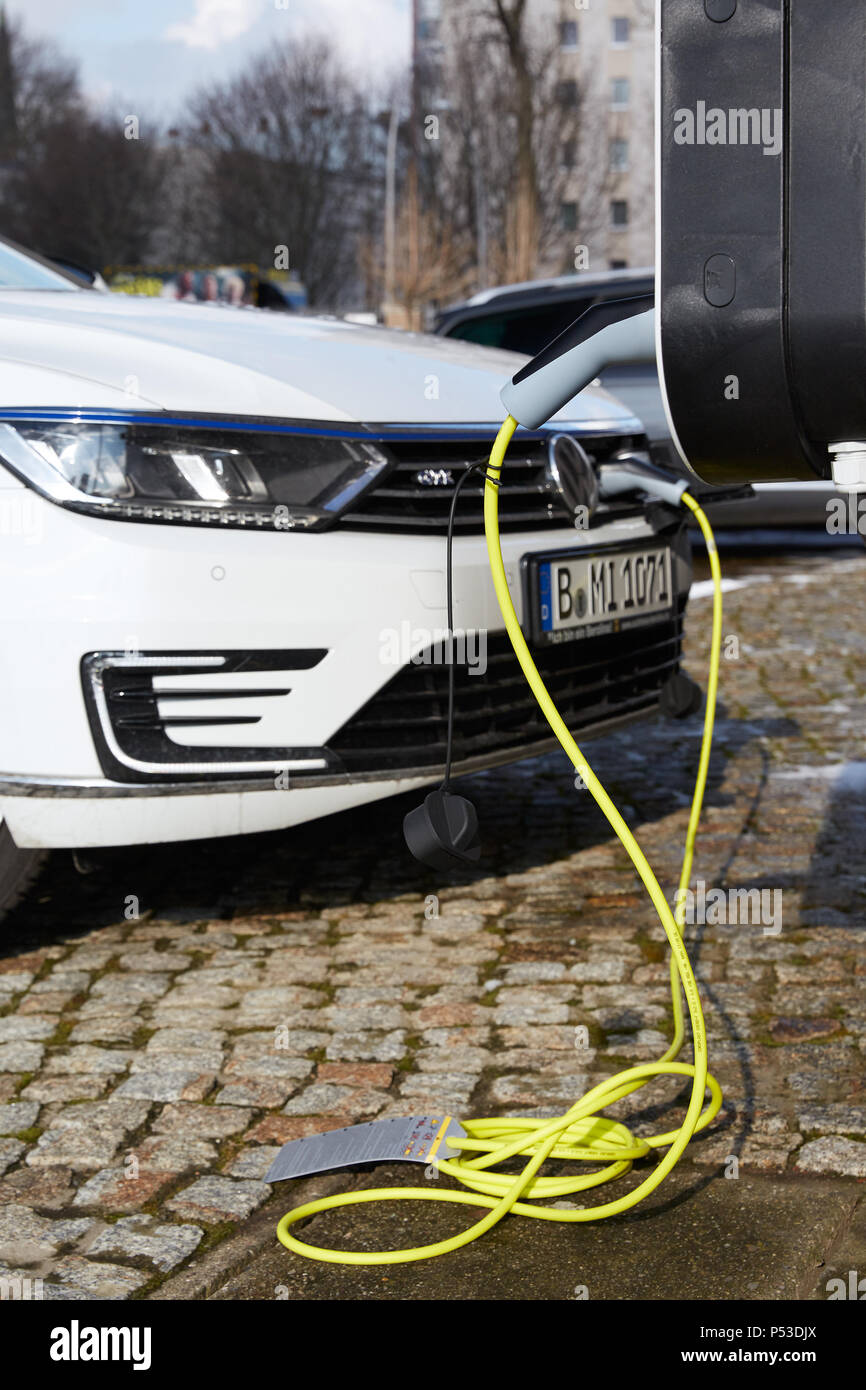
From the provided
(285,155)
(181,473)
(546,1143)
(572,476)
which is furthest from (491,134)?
(546,1143)

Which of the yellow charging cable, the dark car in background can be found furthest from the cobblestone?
the dark car in background

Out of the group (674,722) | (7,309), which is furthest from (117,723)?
(674,722)

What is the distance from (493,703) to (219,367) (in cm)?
88

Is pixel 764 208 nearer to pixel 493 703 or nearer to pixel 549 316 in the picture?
pixel 493 703

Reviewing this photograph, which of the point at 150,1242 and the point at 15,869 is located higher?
the point at 15,869

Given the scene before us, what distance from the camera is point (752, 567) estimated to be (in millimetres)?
9906

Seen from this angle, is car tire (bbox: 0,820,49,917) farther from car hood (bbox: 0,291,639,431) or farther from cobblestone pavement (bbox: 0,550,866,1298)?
car hood (bbox: 0,291,639,431)

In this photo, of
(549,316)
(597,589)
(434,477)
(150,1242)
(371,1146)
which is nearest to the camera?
(150,1242)

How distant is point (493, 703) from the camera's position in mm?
3277

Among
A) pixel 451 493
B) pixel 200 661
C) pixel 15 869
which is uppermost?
pixel 451 493

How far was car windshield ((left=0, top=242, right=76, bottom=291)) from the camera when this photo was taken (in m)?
3.86

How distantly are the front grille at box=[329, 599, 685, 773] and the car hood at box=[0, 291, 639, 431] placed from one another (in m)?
0.51

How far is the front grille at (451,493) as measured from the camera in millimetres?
3043
